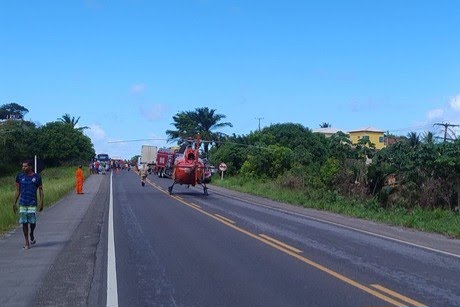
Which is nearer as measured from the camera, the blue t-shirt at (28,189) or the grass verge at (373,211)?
the blue t-shirt at (28,189)

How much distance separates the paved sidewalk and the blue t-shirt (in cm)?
109

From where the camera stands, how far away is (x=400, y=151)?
2945 centimetres

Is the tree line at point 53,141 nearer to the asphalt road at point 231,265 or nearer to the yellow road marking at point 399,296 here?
the asphalt road at point 231,265

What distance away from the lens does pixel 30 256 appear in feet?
42.3

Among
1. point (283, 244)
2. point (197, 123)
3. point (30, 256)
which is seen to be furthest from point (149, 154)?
point (30, 256)

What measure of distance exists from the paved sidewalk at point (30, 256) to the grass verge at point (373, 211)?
11.3m

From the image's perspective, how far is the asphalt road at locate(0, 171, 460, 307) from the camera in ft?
29.1

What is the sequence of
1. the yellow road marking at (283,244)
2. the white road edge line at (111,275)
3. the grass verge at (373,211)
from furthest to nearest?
the grass verge at (373,211) → the yellow road marking at (283,244) → the white road edge line at (111,275)

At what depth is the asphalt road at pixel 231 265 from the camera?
888cm

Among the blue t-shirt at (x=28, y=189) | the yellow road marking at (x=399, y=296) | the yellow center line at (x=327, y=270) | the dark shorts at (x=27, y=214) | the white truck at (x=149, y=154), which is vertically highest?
the white truck at (x=149, y=154)

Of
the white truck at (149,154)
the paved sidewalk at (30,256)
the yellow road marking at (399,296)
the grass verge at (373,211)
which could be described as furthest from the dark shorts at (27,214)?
the white truck at (149,154)

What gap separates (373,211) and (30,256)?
1689 centimetres

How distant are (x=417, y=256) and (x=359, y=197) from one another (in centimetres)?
1815

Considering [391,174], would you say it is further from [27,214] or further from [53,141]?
[53,141]
